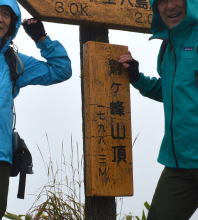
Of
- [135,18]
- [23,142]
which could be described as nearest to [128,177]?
[23,142]

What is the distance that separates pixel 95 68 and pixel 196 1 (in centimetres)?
98

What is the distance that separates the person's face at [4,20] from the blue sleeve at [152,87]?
1.02m

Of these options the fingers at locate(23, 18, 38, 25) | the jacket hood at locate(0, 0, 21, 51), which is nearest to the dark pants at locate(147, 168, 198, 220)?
the jacket hood at locate(0, 0, 21, 51)

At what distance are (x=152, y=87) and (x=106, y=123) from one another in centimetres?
49

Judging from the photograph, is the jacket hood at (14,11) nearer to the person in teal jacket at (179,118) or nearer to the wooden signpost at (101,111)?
the wooden signpost at (101,111)

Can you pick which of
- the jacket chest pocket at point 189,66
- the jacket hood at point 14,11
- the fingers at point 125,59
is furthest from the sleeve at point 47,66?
the jacket chest pocket at point 189,66

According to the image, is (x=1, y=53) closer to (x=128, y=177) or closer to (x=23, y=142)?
(x=23, y=142)

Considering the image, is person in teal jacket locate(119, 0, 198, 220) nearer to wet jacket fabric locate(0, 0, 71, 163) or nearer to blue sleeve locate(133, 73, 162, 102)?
blue sleeve locate(133, 73, 162, 102)

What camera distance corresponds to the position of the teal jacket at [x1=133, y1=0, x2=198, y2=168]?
2.79m

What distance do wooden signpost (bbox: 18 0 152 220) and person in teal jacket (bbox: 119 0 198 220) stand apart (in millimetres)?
748

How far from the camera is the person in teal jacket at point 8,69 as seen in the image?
2887 mm

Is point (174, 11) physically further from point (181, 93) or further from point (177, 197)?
point (177, 197)

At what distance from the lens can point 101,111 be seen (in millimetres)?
3678

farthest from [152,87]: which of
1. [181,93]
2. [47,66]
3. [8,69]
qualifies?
[8,69]
